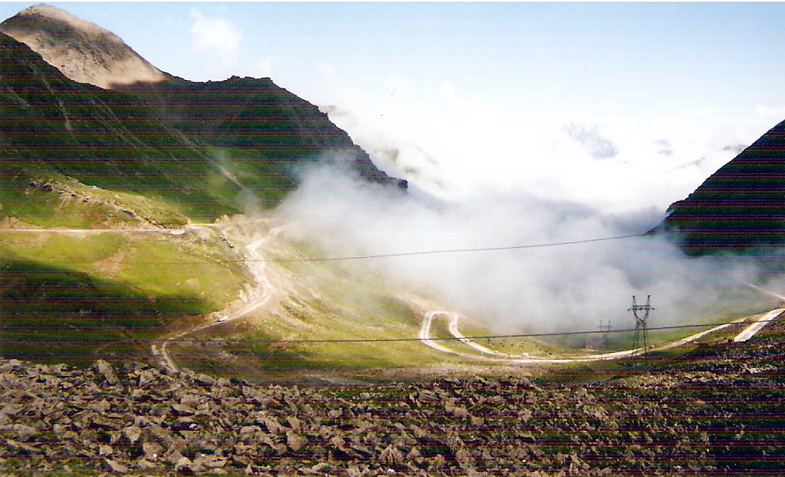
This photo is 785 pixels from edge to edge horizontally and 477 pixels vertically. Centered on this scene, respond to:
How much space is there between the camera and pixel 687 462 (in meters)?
58.8

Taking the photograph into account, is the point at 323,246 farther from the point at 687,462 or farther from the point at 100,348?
the point at 687,462

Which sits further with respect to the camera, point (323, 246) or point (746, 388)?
point (323, 246)

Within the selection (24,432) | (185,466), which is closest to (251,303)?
(24,432)

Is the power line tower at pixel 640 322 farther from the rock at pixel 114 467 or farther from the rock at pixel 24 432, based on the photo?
the rock at pixel 24 432

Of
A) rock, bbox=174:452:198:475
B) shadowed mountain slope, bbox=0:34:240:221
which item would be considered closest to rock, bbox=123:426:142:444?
rock, bbox=174:452:198:475

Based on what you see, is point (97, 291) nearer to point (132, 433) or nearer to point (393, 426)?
point (132, 433)

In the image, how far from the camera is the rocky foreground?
182 ft

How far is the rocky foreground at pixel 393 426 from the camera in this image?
55.3 metres

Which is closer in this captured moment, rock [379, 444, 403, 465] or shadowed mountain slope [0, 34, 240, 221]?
rock [379, 444, 403, 465]

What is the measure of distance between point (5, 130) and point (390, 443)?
143359 mm

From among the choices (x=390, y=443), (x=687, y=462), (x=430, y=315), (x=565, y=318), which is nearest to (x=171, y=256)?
(x=430, y=315)

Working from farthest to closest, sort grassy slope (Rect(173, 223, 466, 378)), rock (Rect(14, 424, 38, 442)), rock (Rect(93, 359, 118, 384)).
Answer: grassy slope (Rect(173, 223, 466, 378)) → rock (Rect(93, 359, 118, 384)) → rock (Rect(14, 424, 38, 442))


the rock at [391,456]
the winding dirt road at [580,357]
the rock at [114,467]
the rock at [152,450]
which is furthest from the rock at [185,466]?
the winding dirt road at [580,357]

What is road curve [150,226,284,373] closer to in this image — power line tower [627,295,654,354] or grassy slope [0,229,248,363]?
grassy slope [0,229,248,363]
